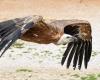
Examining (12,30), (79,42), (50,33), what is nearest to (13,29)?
(12,30)

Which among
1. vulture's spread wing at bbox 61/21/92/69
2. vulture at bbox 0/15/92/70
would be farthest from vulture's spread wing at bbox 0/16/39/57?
vulture's spread wing at bbox 61/21/92/69

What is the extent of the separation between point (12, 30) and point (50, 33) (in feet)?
2.55

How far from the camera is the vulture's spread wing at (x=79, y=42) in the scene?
28.5 feet

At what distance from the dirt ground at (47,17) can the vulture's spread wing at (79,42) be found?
269 centimetres

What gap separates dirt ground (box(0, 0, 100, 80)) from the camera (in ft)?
40.2

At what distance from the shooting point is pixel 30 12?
2183 cm

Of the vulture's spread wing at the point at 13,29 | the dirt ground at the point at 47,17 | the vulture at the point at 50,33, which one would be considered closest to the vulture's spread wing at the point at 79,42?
the vulture at the point at 50,33

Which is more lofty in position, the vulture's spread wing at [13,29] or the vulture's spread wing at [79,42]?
the vulture's spread wing at [13,29]

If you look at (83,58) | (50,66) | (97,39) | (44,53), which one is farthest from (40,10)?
(83,58)

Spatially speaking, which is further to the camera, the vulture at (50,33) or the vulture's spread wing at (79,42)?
the vulture's spread wing at (79,42)

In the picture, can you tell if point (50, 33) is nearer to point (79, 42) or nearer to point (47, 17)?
point (79, 42)

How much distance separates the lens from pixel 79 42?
9117 millimetres

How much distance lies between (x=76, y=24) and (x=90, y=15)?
12856 mm

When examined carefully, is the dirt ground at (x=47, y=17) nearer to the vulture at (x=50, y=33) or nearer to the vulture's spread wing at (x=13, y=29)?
the vulture at (x=50, y=33)
